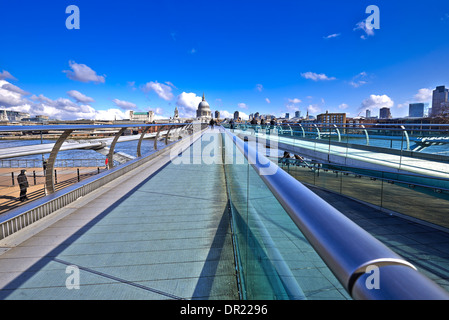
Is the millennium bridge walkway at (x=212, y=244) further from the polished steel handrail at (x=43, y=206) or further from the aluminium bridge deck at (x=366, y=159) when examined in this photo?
the aluminium bridge deck at (x=366, y=159)

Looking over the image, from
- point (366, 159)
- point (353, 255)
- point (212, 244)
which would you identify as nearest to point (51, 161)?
point (212, 244)

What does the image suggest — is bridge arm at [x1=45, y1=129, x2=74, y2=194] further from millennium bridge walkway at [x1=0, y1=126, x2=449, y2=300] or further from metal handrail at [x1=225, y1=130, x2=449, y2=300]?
metal handrail at [x1=225, y1=130, x2=449, y2=300]

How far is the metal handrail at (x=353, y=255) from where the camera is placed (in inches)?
13.9

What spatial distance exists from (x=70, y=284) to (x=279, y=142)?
47.9ft

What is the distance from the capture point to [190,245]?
7.66 ft

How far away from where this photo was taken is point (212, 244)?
2381mm

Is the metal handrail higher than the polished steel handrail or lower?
higher

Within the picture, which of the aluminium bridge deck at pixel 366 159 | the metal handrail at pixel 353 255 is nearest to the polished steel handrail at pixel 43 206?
the metal handrail at pixel 353 255

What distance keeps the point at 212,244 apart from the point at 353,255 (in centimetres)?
206

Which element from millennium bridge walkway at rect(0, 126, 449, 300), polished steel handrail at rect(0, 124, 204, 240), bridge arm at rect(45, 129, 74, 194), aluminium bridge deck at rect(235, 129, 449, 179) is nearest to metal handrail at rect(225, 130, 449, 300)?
millennium bridge walkway at rect(0, 126, 449, 300)

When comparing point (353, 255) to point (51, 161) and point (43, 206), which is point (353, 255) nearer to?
point (43, 206)

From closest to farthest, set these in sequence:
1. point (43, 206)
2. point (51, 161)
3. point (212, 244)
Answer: point (212, 244) → point (43, 206) → point (51, 161)

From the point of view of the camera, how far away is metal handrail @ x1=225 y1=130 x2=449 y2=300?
35 centimetres

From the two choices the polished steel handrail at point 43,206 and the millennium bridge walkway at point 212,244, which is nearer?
the millennium bridge walkway at point 212,244
